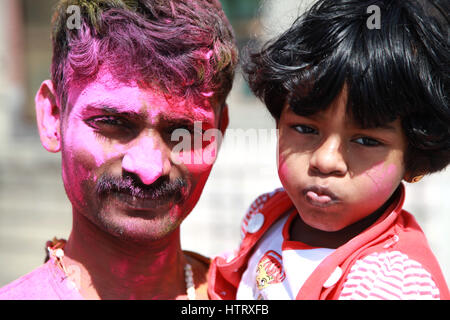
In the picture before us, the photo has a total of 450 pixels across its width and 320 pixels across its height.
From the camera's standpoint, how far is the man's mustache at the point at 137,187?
1477 millimetres

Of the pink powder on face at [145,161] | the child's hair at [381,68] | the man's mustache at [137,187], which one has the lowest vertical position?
the man's mustache at [137,187]

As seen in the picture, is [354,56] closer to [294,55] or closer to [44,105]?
[294,55]

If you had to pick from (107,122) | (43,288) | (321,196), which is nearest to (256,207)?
(321,196)

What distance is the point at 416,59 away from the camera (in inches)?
56.1

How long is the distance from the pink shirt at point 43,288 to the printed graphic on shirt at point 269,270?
0.60m

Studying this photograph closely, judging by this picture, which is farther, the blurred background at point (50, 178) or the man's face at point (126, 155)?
the blurred background at point (50, 178)

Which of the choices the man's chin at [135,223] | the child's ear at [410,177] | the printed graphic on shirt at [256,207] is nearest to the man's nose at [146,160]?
the man's chin at [135,223]

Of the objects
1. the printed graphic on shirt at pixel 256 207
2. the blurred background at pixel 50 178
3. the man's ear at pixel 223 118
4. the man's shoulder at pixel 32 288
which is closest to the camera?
the man's shoulder at pixel 32 288

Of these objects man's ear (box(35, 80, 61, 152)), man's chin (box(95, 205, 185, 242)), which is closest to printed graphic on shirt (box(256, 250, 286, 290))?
man's chin (box(95, 205, 185, 242))

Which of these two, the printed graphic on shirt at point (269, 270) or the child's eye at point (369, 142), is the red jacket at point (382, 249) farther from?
the child's eye at point (369, 142)

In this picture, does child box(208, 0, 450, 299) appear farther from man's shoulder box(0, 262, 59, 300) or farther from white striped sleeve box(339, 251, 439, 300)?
A: man's shoulder box(0, 262, 59, 300)

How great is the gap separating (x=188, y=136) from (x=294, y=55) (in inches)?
16.7

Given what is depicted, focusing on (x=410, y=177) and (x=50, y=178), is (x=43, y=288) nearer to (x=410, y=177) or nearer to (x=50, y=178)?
(x=410, y=177)
